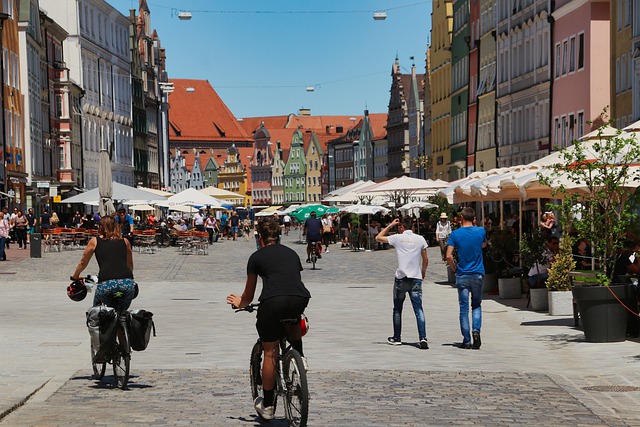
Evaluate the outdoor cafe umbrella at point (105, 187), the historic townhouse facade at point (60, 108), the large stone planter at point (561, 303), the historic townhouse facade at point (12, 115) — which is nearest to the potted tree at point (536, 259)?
the large stone planter at point (561, 303)

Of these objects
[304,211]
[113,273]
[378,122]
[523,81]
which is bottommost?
[113,273]

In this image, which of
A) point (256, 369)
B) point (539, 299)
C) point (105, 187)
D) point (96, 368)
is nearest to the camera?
point (256, 369)

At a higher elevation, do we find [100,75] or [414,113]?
[100,75]

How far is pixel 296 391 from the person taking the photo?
966cm

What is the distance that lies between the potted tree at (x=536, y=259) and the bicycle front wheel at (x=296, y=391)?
42.0 feet

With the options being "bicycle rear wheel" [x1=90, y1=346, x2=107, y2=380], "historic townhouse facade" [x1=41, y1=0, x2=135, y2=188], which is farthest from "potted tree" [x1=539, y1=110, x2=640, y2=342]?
"historic townhouse facade" [x1=41, y1=0, x2=135, y2=188]

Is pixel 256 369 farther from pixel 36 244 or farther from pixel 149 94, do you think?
pixel 149 94

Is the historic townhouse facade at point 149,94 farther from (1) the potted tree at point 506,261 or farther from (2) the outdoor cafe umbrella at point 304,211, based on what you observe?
(1) the potted tree at point 506,261

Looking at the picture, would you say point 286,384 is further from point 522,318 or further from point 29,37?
point 29,37

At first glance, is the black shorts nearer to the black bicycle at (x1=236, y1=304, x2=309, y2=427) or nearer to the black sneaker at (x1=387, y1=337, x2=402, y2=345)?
the black bicycle at (x1=236, y1=304, x2=309, y2=427)

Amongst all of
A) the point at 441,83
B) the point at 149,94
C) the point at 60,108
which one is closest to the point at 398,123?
the point at 149,94

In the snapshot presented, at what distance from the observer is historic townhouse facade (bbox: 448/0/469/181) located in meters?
87.6

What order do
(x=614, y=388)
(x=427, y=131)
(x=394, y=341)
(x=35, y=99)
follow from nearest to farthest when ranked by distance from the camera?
(x=614, y=388)
(x=394, y=341)
(x=35, y=99)
(x=427, y=131)

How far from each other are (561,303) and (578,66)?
3538 cm
